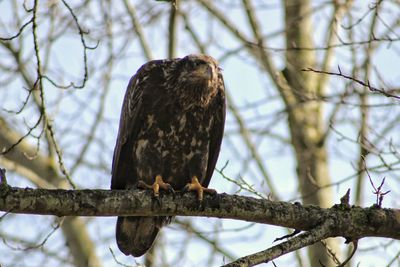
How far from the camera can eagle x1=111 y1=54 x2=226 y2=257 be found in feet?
19.7

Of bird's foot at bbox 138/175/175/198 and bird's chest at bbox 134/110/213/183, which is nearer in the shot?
bird's foot at bbox 138/175/175/198

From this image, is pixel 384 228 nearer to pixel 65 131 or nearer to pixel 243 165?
pixel 243 165

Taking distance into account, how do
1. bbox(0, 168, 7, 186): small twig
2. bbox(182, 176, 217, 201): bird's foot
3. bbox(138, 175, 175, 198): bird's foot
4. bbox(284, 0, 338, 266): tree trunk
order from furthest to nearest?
bbox(284, 0, 338, 266): tree trunk < bbox(182, 176, 217, 201): bird's foot < bbox(138, 175, 175, 198): bird's foot < bbox(0, 168, 7, 186): small twig

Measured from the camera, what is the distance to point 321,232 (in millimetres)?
4461

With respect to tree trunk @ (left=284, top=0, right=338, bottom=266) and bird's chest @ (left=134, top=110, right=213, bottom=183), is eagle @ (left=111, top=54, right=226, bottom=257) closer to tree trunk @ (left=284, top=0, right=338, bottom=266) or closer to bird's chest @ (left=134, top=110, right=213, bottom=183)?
bird's chest @ (left=134, top=110, right=213, bottom=183)

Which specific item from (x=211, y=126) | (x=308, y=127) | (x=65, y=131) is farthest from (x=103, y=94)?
(x=211, y=126)

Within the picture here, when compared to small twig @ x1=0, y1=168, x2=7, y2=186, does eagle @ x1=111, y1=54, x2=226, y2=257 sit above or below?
above

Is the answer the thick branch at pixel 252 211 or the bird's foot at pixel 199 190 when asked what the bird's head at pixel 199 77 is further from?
the thick branch at pixel 252 211

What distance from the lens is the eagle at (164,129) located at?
5.99 m

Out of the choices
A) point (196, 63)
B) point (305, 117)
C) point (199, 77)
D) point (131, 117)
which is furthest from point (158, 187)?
point (305, 117)

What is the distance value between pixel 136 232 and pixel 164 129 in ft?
2.89

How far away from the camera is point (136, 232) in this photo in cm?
609

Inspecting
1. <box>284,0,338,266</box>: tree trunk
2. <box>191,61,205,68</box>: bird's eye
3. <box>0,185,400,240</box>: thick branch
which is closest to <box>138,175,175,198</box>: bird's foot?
<box>0,185,400,240</box>: thick branch

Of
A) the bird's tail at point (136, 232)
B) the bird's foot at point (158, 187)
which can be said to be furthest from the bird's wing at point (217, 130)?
the bird's foot at point (158, 187)
